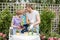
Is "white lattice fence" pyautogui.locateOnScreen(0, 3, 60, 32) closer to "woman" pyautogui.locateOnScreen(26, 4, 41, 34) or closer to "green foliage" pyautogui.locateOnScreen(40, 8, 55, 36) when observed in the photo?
"green foliage" pyautogui.locateOnScreen(40, 8, 55, 36)

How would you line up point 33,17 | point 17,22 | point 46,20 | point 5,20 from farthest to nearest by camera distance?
point 46,20
point 5,20
point 17,22
point 33,17

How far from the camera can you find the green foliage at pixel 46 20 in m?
8.82

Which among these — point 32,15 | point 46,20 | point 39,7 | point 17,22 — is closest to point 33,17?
point 32,15

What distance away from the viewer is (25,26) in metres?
7.04

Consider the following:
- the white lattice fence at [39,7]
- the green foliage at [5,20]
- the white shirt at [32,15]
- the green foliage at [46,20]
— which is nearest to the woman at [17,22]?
the white shirt at [32,15]

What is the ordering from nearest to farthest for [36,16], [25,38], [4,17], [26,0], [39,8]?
[25,38], [36,16], [4,17], [39,8], [26,0]

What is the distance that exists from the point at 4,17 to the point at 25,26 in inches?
60.9

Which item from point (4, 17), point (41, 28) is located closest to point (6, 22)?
point (4, 17)

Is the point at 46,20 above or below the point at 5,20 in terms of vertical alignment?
below

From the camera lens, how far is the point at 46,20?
891cm

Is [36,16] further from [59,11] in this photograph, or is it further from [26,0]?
[26,0]

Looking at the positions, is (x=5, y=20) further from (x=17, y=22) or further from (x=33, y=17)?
(x=33, y=17)

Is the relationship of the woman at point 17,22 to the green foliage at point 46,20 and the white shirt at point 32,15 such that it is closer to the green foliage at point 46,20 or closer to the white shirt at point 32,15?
the white shirt at point 32,15

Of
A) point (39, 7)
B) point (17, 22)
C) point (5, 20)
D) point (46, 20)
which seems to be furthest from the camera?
point (39, 7)
